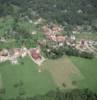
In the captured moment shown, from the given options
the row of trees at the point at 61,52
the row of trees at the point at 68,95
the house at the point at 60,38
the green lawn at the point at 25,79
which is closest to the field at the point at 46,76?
the green lawn at the point at 25,79

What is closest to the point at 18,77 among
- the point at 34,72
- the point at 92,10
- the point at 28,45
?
the point at 34,72

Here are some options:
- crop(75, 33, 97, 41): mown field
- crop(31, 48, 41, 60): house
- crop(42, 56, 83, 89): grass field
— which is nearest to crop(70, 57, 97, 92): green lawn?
crop(42, 56, 83, 89): grass field

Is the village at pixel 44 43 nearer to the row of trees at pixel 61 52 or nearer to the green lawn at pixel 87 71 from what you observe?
the row of trees at pixel 61 52

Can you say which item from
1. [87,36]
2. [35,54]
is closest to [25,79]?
[35,54]

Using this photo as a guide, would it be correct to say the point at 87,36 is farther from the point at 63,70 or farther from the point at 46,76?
the point at 46,76

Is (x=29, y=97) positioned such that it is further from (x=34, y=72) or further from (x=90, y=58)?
(x=90, y=58)

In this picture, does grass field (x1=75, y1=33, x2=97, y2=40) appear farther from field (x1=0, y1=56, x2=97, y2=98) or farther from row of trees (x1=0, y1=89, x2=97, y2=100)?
row of trees (x1=0, y1=89, x2=97, y2=100)

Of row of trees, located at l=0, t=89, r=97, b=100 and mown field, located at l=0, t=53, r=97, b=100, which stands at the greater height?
row of trees, located at l=0, t=89, r=97, b=100
